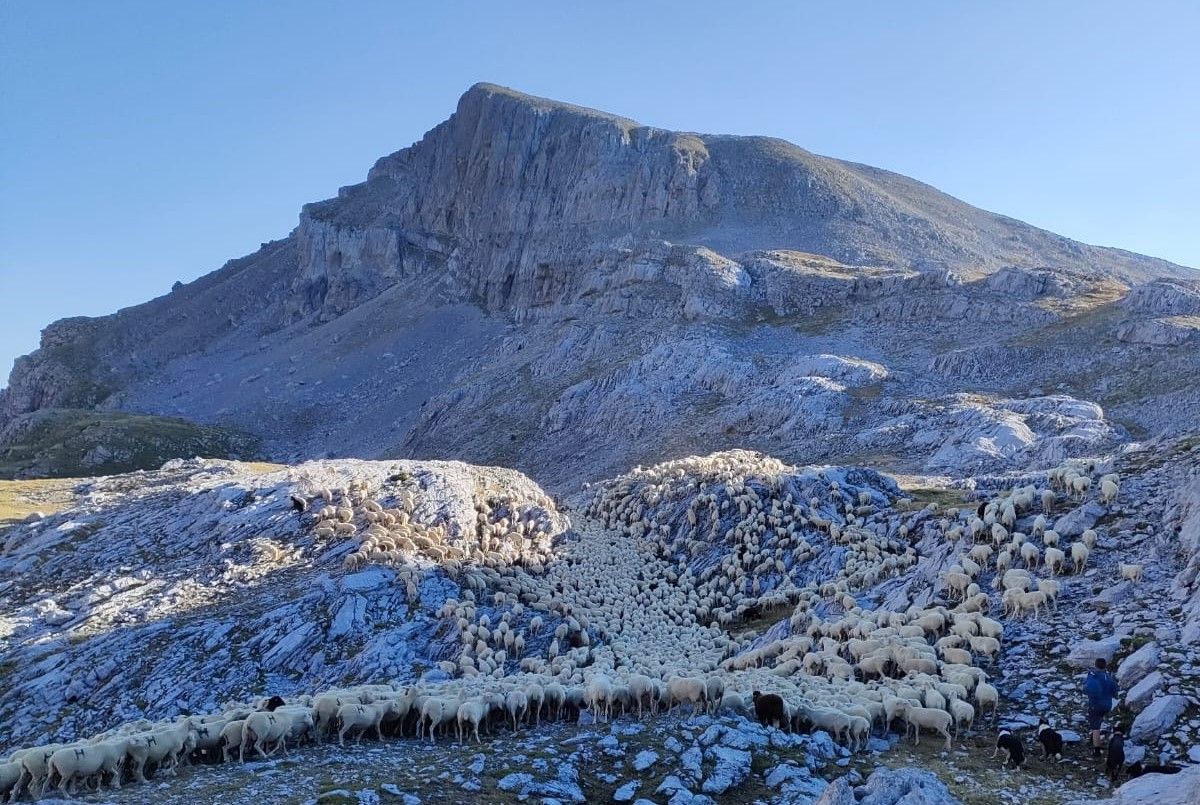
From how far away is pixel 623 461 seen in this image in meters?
60.8

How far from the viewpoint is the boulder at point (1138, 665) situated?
571 inches

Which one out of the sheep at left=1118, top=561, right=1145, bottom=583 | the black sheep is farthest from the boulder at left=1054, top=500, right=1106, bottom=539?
the black sheep

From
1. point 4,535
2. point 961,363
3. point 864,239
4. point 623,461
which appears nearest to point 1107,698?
point 4,535

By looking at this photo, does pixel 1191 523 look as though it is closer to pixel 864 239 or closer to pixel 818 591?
pixel 818 591

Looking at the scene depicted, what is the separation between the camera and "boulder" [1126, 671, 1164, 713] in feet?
45.0

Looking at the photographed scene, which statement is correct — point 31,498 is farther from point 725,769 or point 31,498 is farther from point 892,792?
point 892,792

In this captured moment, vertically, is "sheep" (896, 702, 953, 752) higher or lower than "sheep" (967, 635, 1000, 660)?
lower

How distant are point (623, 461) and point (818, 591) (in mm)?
35554

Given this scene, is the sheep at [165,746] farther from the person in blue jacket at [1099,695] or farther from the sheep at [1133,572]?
the sheep at [1133,572]

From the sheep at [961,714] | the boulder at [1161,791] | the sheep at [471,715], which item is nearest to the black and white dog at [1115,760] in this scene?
the boulder at [1161,791]

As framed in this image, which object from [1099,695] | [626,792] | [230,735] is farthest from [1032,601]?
[230,735]

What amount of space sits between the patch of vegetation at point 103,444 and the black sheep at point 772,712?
88568 millimetres

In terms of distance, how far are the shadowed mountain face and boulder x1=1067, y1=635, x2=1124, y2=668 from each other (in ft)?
88.5

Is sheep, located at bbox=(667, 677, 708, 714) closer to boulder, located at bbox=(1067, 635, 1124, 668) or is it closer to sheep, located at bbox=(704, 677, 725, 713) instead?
sheep, located at bbox=(704, 677, 725, 713)
